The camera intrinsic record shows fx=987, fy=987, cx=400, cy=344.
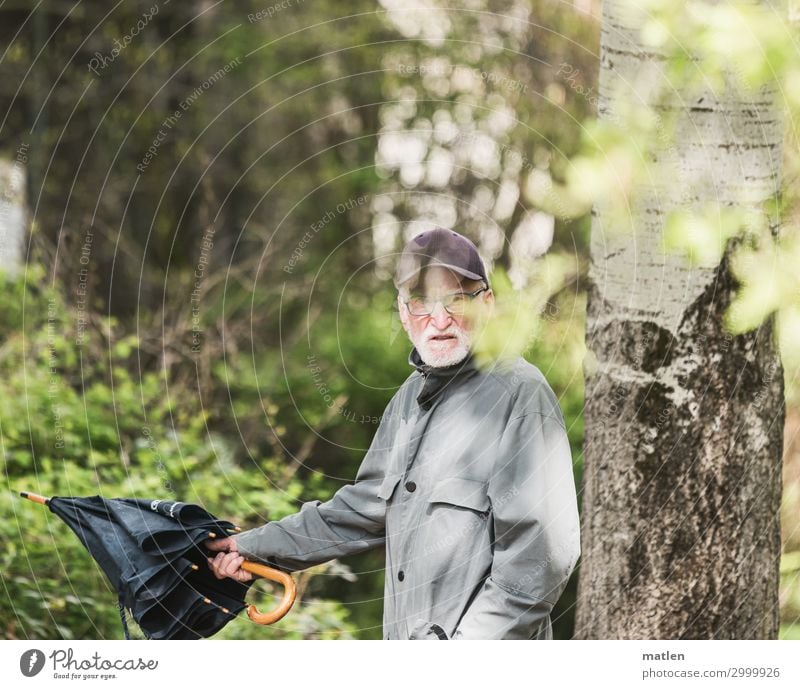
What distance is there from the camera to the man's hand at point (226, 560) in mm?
2803

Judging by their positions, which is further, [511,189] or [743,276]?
[511,189]

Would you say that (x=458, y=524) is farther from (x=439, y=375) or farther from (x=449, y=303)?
(x=449, y=303)

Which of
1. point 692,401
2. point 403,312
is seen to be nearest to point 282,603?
point 403,312

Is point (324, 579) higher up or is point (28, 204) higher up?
point (28, 204)

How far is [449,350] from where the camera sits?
2.68 meters

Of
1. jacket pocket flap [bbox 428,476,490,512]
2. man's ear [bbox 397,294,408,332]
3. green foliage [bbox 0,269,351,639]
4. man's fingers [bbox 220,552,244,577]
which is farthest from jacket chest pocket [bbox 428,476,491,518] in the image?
green foliage [bbox 0,269,351,639]

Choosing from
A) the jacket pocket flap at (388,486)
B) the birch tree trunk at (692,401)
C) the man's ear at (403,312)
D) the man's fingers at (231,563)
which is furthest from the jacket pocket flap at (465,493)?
the birch tree trunk at (692,401)

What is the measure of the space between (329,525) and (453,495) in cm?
41

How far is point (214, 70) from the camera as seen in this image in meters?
9.38

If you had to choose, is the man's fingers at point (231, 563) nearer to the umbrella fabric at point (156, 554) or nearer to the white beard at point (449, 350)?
the umbrella fabric at point (156, 554)

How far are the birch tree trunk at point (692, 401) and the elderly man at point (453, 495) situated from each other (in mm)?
548

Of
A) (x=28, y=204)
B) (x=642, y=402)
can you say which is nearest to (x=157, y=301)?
(x=28, y=204)

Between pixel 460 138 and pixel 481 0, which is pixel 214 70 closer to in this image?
pixel 481 0

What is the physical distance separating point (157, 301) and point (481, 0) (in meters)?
3.71
